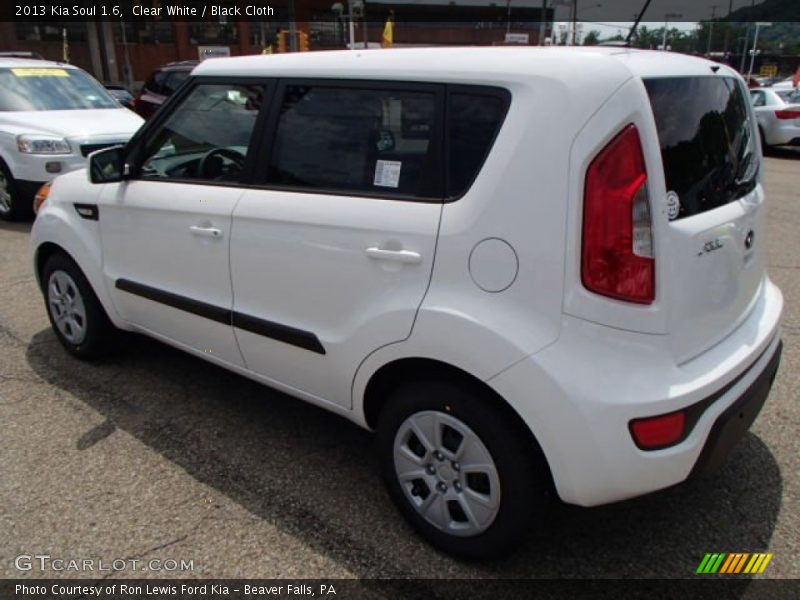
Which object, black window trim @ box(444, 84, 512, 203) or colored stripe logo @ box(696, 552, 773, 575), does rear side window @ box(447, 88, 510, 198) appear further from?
colored stripe logo @ box(696, 552, 773, 575)

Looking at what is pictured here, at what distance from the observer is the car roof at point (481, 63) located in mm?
1856

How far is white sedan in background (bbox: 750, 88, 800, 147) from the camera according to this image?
43.7ft

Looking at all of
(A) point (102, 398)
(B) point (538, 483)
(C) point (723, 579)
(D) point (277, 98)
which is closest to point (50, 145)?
(A) point (102, 398)

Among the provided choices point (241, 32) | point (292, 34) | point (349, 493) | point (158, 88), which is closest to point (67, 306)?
point (349, 493)

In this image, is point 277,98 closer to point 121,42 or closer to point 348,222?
point 348,222

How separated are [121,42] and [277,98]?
45489mm

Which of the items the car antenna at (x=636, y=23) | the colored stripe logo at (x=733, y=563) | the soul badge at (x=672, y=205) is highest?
the car antenna at (x=636, y=23)

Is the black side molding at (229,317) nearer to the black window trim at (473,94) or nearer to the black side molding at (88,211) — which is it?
the black side molding at (88,211)

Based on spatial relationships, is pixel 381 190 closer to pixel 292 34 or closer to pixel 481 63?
pixel 481 63

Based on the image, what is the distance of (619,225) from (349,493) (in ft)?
5.20

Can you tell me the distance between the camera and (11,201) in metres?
7.57

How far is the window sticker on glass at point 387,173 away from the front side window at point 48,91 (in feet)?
24.7

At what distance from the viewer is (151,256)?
3100 millimetres

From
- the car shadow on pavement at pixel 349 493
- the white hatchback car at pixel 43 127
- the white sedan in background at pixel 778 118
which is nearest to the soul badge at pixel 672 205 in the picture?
the car shadow on pavement at pixel 349 493
